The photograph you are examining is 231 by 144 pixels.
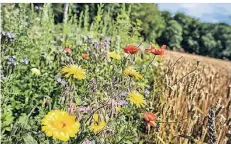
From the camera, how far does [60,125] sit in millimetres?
1086

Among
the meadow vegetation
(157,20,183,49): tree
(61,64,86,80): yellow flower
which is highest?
(61,64,86,80): yellow flower

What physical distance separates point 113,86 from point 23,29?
1.84 meters

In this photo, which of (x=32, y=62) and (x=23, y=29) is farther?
(x=23, y=29)

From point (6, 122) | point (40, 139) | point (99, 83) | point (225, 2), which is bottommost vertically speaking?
point (6, 122)

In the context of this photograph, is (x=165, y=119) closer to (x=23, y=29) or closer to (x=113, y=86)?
(x=113, y=86)

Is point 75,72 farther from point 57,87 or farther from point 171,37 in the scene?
point 171,37

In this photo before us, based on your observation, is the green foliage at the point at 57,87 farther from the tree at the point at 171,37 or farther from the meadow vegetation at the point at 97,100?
the tree at the point at 171,37

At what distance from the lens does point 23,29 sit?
10.0 ft

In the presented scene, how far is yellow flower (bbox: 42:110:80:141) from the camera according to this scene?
1057mm

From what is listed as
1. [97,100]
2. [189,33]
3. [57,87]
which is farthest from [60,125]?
[189,33]

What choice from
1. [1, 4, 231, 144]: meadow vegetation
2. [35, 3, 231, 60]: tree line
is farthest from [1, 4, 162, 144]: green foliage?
[35, 3, 231, 60]: tree line

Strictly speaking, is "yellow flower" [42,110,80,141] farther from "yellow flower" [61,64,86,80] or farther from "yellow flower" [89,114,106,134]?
"yellow flower" [61,64,86,80]

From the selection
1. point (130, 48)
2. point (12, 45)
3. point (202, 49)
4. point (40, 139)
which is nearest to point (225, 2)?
point (130, 48)

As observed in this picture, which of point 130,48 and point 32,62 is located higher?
point 130,48
